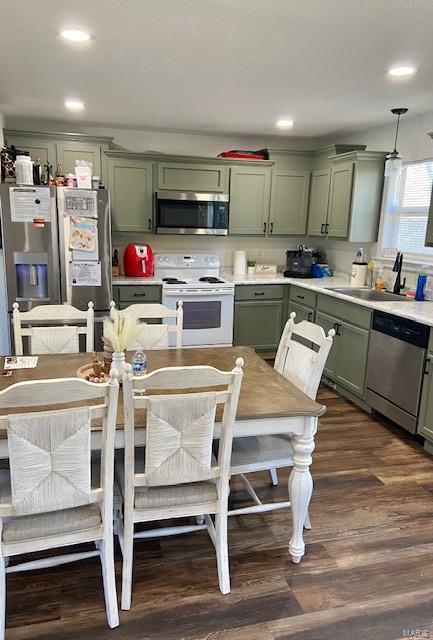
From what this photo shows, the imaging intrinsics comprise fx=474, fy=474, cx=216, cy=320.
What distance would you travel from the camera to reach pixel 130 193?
483 cm

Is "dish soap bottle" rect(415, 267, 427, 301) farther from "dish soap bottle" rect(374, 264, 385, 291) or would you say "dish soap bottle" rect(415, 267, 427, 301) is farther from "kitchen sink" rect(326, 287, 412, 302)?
"dish soap bottle" rect(374, 264, 385, 291)

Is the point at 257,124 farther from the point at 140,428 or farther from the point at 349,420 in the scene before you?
the point at 140,428

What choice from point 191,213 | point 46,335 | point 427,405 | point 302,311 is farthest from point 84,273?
point 427,405

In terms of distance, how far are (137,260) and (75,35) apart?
8.68 ft

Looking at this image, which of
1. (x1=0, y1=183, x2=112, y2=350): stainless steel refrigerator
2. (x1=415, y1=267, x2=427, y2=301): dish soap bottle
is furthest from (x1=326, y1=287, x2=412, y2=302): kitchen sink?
(x1=0, y1=183, x2=112, y2=350): stainless steel refrigerator

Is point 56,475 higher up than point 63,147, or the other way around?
point 63,147

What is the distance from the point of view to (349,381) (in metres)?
3.99

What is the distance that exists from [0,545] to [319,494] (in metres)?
1.69

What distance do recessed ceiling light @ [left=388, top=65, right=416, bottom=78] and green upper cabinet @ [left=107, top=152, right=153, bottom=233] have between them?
8.62ft

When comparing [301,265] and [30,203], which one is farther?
[301,265]

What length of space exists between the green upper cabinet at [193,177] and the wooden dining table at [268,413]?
297cm

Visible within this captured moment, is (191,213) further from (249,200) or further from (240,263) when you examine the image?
(240,263)

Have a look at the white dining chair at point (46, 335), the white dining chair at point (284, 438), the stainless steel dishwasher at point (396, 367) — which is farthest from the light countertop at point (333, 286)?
the white dining chair at point (46, 335)

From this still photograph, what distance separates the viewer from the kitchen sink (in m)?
4.11
